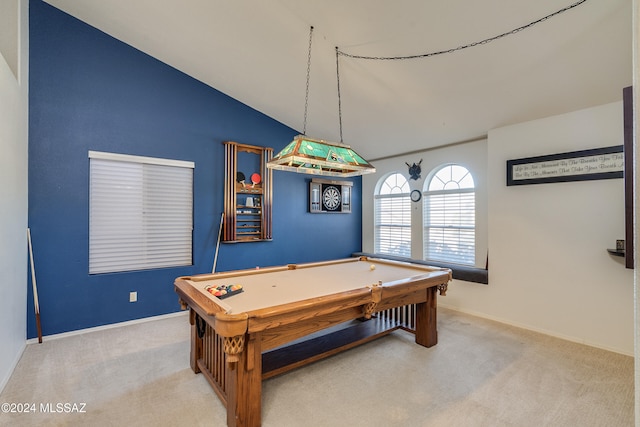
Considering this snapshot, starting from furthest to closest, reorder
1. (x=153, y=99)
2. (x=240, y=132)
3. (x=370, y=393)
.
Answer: (x=240, y=132)
(x=153, y=99)
(x=370, y=393)

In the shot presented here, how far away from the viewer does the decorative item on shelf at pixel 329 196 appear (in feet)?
18.5

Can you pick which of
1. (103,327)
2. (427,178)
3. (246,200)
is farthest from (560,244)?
(103,327)

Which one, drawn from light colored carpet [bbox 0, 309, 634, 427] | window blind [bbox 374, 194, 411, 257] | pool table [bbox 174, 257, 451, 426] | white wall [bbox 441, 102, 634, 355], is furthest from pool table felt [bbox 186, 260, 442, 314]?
window blind [bbox 374, 194, 411, 257]

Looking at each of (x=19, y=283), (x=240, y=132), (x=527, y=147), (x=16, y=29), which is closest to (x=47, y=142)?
(x=16, y=29)

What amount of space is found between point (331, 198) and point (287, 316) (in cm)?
413

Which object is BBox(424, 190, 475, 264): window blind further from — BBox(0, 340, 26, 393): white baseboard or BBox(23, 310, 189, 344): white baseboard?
BBox(0, 340, 26, 393): white baseboard

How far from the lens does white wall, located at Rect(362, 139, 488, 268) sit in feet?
14.4

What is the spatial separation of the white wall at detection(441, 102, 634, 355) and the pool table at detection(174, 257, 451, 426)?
4.29 feet

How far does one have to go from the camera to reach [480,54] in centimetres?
279

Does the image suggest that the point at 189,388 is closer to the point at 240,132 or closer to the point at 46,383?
the point at 46,383

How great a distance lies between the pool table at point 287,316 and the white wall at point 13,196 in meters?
1.46

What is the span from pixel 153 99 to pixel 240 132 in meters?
1.27

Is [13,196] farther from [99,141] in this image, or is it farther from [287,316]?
[287,316]

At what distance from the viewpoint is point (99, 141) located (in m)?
3.63
